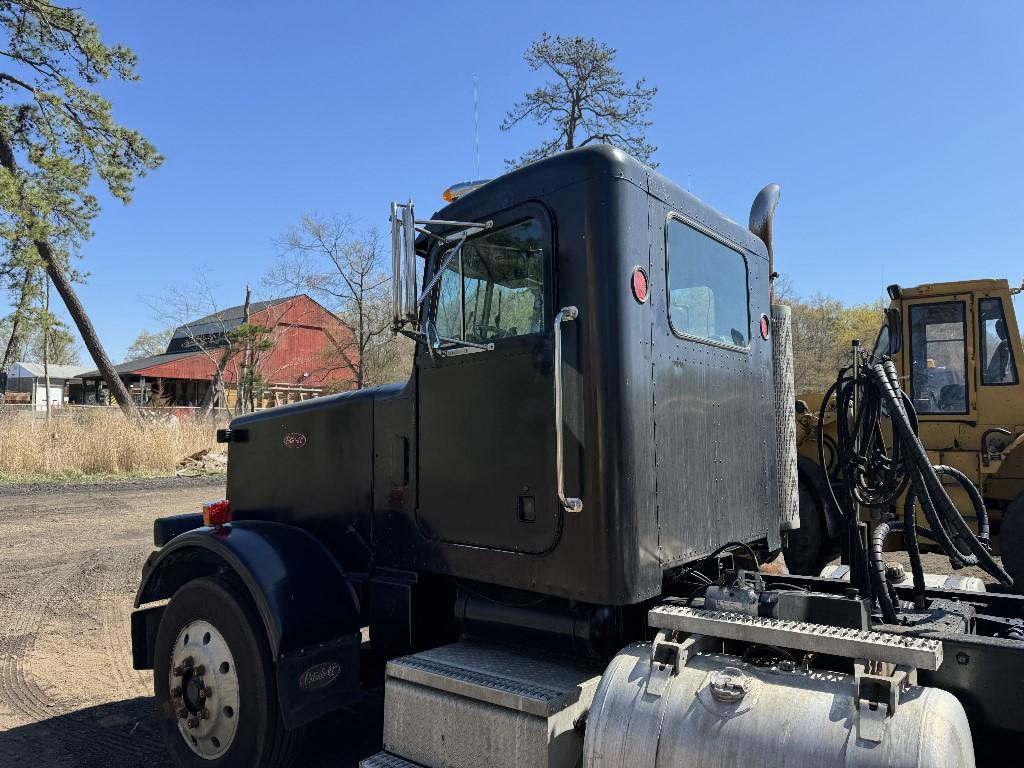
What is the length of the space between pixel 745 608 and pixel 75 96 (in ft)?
80.5

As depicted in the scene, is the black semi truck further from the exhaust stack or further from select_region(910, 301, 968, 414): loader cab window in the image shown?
select_region(910, 301, 968, 414): loader cab window

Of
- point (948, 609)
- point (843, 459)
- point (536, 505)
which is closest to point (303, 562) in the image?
A: point (536, 505)

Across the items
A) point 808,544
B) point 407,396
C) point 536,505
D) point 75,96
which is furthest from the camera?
point 75,96

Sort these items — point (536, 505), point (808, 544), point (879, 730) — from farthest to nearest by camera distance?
point (808, 544) < point (536, 505) < point (879, 730)

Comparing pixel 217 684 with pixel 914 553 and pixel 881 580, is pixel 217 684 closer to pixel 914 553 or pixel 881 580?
pixel 881 580

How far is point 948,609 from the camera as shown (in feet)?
9.38

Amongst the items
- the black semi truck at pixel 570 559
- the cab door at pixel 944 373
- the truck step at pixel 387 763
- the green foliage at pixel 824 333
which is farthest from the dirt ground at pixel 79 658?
the green foliage at pixel 824 333

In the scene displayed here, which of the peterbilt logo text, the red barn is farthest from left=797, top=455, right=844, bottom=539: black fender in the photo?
the red barn

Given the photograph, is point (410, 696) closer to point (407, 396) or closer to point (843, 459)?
point (407, 396)

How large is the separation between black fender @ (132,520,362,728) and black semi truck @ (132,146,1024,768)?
0.01 meters

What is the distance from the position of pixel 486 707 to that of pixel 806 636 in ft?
3.77

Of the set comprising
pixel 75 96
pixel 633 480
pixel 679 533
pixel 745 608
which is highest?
pixel 75 96

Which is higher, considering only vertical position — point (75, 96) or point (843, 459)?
point (75, 96)

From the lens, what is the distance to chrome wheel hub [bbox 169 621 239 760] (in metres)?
3.33
